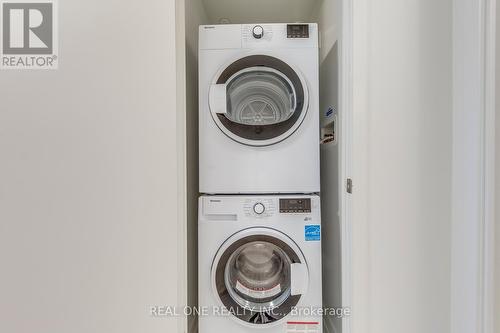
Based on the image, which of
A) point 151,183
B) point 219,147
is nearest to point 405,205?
point 219,147

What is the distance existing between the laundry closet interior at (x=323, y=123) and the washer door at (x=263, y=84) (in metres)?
0.15

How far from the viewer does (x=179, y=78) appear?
4.12 ft

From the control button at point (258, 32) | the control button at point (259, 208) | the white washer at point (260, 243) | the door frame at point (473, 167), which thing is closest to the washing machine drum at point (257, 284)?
the white washer at point (260, 243)

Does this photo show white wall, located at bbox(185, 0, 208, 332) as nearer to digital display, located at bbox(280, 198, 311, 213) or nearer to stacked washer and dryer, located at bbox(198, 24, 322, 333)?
stacked washer and dryer, located at bbox(198, 24, 322, 333)

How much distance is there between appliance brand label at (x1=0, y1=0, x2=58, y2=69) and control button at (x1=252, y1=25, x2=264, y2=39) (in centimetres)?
87

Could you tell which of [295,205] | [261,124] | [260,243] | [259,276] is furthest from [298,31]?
[259,276]

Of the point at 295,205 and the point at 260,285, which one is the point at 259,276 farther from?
the point at 295,205

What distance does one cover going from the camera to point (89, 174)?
946 mm

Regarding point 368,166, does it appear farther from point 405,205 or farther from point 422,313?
point 422,313

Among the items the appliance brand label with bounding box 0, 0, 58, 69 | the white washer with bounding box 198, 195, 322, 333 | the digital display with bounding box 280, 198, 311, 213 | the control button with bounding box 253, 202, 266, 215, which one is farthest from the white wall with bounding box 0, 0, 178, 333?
the digital display with bounding box 280, 198, 311, 213

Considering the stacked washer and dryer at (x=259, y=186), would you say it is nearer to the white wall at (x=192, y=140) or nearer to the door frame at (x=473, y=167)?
the white wall at (x=192, y=140)

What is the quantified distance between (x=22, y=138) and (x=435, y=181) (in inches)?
58.0

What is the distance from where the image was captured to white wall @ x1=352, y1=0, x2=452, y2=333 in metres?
1.16

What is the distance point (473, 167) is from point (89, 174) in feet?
4.41
